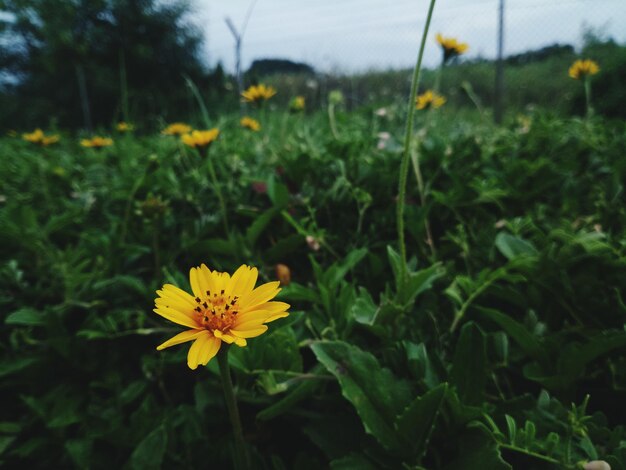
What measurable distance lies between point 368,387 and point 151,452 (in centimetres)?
35

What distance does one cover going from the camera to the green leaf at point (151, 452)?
70 cm

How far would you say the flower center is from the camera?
0.54m

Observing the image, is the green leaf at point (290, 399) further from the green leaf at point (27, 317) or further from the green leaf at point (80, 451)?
the green leaf at point (27, 317)

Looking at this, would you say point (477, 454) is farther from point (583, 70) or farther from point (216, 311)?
point (583, 70)

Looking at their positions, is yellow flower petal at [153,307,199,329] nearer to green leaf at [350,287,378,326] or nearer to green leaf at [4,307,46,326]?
green leaf at [350,287,378,326]

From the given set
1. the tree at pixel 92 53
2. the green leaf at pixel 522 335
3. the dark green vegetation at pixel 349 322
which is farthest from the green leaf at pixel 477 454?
the tree at pixel 92 53

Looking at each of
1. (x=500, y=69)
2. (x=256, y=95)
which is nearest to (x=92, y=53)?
(x=500, y=69)

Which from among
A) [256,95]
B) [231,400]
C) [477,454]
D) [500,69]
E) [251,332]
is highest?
[500,69]

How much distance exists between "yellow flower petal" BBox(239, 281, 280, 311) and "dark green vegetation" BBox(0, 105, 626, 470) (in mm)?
152

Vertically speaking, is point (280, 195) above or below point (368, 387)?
above

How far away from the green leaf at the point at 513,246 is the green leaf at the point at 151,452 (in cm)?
70

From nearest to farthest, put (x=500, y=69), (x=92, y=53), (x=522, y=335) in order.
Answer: (x=522, y=335) → (x=500, y=69) → (x=92, y=53)

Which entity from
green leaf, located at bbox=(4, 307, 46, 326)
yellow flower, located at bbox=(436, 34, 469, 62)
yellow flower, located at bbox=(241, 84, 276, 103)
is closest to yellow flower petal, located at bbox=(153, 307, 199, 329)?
green leaf, located at bbox=(4, 307, 46, 326)

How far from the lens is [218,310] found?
1.82 feet
